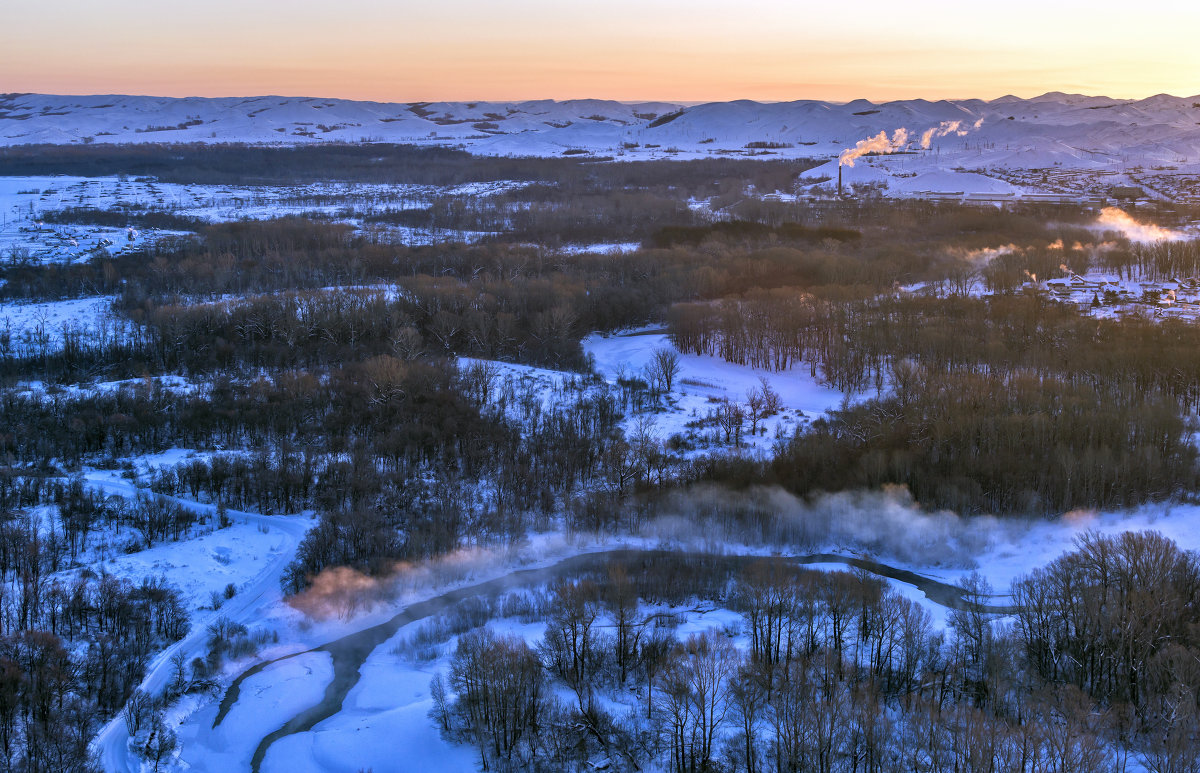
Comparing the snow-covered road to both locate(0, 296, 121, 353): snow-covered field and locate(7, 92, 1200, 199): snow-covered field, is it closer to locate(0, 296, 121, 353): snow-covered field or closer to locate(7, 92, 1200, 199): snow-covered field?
locate(0, 296, 121, 353): snow-covered field

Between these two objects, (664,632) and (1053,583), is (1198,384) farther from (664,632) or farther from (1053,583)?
(664,632)

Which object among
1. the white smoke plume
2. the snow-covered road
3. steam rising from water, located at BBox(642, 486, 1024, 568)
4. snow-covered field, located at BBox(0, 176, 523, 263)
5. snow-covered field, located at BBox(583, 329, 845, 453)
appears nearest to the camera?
the snow-covered road

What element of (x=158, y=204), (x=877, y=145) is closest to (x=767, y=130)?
(x=877, y=145)

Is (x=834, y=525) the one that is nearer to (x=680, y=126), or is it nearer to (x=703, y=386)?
(x=703, y=386)

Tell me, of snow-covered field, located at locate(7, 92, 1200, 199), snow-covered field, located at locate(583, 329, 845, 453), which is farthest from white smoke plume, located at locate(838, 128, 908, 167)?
snow-covered field, located at locate(583, 329, 845, 453)

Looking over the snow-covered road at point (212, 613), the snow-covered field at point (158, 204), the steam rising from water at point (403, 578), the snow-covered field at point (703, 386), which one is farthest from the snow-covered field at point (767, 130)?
the snow-covered road at point (212, 613)

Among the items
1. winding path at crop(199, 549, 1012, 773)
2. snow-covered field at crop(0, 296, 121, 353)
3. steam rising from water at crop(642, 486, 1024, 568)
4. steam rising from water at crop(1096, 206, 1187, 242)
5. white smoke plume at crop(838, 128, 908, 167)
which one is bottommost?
winding path at crop(199, 549, 1012, 773)
